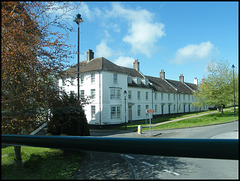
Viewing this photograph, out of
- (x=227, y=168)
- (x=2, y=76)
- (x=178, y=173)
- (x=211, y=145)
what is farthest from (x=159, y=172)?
(x=2, y=76)

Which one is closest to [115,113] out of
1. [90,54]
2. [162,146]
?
[90,54]

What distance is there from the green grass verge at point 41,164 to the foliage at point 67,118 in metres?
0.28

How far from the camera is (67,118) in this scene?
913 millimetres

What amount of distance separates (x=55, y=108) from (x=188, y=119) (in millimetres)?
712

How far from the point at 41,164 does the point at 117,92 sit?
1.92 feet

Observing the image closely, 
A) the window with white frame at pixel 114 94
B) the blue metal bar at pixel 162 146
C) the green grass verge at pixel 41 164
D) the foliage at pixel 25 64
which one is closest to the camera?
the blue metal bar at pixel 162 146

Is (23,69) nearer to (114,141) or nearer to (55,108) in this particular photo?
(55,108)

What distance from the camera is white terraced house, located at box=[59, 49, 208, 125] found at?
0.97 m

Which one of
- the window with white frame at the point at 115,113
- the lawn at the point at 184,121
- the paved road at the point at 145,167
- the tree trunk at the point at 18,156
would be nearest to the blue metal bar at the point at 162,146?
the paved road at the point at 145,167

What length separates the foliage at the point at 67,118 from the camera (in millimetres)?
887

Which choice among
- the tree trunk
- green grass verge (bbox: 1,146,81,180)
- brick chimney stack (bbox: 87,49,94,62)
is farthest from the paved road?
brick chimney stack (bbox: 87,49,94,62)

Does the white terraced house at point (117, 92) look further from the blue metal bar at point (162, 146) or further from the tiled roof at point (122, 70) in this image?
the blue metal bar at point (162, 146)

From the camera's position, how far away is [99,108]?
107 centimetres

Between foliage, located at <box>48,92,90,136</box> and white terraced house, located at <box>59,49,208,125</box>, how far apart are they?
0.07m
